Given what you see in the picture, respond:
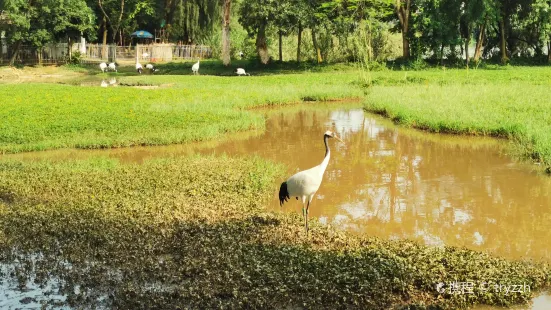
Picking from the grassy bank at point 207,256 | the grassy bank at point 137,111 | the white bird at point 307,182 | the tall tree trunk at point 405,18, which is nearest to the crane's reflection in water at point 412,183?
the grassy bank at point 137,111

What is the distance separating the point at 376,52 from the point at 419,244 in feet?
102

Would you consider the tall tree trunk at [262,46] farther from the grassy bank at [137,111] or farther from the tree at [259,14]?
the grassy bank at [137,111]

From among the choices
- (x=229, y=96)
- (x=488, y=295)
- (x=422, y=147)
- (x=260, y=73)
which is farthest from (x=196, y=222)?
(x=260, y=73)

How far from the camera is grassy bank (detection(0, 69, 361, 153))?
51.4 feet

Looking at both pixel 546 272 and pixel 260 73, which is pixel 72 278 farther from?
pixel 260 73

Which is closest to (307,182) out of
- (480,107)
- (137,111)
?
(480,107)

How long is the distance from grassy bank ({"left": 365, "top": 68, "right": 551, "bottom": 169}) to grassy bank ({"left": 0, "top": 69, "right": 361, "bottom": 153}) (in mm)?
3551

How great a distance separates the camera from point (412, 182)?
1180cm

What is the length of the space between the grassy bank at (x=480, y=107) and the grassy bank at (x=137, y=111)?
3551 millimetres

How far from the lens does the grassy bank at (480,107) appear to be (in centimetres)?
1431

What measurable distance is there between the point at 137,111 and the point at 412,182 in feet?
32.7

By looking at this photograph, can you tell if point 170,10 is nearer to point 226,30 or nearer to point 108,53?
point 108,53

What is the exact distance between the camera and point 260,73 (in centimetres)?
3506

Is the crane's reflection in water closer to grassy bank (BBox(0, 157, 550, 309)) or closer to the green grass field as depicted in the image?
the green grass field
